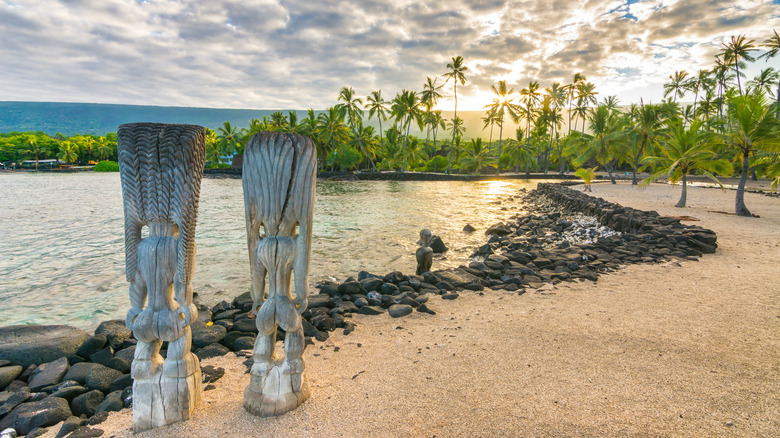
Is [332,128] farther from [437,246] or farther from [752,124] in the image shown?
[752,124]

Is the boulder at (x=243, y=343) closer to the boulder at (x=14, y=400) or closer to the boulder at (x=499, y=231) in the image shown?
the boulder at (x=14, y=400)

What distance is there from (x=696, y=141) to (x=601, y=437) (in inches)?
689

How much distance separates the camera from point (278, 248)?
7.59ft

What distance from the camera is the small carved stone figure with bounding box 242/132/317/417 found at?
220cm

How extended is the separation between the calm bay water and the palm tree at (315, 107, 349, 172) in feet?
99.9

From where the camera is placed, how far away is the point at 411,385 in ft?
9.87

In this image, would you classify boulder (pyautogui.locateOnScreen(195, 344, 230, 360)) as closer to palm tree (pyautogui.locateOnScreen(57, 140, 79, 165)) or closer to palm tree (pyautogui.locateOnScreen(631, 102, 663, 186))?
palm tree (pyautogui.locateOnScreen(631, 102, 663, 186))

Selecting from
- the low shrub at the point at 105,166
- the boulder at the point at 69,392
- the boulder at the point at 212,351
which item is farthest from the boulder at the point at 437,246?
the low shrub at the point at 105,166

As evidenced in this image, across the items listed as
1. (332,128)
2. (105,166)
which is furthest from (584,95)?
(105,166)

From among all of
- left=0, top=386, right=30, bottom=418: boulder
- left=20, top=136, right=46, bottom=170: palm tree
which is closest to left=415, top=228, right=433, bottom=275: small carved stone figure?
left=0, top=386, right=30, bottom=418: boulder

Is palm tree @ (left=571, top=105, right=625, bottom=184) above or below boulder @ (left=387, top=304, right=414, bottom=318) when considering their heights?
above

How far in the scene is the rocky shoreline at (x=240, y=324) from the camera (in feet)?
9.43

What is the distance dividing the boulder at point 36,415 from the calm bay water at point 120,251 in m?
3.34

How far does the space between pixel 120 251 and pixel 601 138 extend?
32869 millimetres
